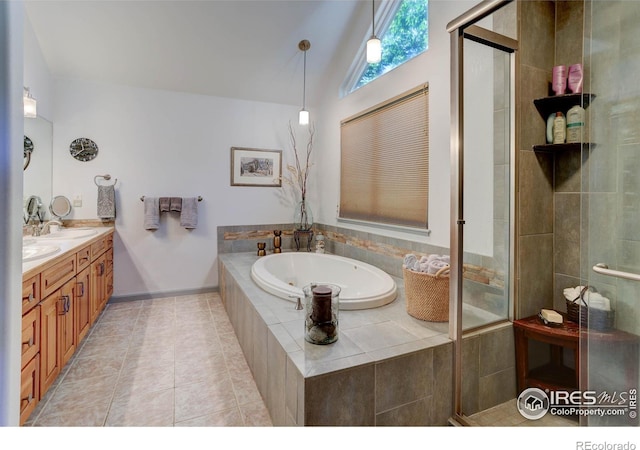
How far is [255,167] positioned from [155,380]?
9.02ft

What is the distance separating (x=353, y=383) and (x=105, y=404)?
156 centimetres

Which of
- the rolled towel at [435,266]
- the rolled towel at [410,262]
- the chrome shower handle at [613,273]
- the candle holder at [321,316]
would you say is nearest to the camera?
the chrome shower handle at [613,273]

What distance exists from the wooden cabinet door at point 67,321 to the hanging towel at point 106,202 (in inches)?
52.9

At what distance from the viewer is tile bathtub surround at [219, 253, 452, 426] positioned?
1294 mm

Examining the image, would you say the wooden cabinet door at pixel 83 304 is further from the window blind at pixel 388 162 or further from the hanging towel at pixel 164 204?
the window blind at pixel 388 162

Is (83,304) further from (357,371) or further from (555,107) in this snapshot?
(555,107)

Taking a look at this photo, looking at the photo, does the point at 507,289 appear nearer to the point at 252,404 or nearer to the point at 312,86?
the point at 252,404

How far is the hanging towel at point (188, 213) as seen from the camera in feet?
12.1

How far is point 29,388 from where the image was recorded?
5.40ft

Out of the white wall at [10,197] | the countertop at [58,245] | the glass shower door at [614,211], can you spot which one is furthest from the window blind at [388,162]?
the countertop at [58,245]

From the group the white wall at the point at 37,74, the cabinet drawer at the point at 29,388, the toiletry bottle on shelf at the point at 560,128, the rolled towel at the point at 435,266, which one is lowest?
the cabinet drawer at the point at 29,388

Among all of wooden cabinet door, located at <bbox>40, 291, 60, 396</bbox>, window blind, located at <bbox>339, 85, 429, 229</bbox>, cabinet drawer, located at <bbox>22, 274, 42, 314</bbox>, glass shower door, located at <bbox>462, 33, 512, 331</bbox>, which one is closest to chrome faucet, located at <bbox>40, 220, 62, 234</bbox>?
wooden cabinet door, located at <bbox>40, 291, 60, 396</bbox>

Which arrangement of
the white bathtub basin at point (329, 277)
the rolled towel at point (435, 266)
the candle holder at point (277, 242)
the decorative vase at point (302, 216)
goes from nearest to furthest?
the rolled towel at point (435, 266)
the white bathtub basin at point (329, 277)
the candle holder at point (277, 242)
the decorative vase at point (302, 216)

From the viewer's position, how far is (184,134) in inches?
148
